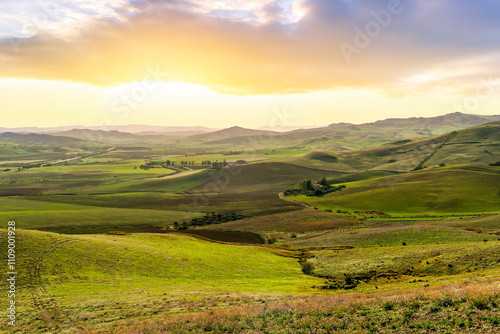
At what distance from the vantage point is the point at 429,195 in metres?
106

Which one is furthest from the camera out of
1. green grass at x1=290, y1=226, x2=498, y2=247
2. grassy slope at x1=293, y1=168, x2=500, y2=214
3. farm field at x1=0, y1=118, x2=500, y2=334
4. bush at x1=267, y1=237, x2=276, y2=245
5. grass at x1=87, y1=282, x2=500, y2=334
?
grassy slope at x1=293, y1=168, x2=500, y2=214

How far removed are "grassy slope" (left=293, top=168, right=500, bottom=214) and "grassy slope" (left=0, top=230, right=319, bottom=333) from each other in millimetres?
65444

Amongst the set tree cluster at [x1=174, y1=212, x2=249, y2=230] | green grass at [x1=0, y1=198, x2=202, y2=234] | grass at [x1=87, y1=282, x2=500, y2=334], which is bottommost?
tree cluster at [x1=174, y1=212, x2=249, y2=230]

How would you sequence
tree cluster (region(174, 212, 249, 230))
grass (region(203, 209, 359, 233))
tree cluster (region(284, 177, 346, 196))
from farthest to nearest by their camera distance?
tree cluster (region(284, 177, 346, 196)), tree cluster (region(174, 212, 249, 230)), grass (region(203, 209, 359, 233))

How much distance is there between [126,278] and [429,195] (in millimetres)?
110411

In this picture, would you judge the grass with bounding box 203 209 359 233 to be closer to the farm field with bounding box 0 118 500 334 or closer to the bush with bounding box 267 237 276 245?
the farm field with bounding box 0 118 500 334

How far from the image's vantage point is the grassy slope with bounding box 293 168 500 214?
94.1 metres

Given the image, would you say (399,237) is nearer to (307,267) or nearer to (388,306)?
(307,267)

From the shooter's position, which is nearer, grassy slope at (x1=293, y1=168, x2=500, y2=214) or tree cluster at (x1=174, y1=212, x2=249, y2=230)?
grassy slope at (x1=293, y1=168, x2=500, y2=214)

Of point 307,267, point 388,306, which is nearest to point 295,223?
point 307,267

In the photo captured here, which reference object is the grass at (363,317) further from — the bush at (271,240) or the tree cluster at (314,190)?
the tree cluster at (314,190)

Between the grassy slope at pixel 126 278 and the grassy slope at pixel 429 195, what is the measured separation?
215 ft

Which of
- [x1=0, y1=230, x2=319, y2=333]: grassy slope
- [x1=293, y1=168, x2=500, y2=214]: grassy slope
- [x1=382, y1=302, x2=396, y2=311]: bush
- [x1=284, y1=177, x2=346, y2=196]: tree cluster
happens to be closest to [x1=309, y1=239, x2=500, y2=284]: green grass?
[x1=0, y1=230, x2=319, y2=333]: grassy slope

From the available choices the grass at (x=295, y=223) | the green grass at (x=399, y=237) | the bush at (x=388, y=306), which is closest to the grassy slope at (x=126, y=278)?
the bush at (x=388, y=306)
